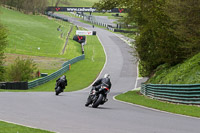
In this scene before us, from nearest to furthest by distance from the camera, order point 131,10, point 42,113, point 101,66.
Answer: point 42,113
point 131,10
point 101,66

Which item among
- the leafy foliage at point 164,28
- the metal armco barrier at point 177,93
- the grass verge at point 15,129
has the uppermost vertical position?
the leafy foliage at point 164,28

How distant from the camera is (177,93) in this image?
65.0 feet

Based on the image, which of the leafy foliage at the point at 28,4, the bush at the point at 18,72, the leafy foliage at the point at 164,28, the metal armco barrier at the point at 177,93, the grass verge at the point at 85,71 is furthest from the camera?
the leafy foliage at the point at 28,4

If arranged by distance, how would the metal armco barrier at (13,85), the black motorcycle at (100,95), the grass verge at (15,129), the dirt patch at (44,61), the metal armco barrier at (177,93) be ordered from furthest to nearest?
1. the dirt patch at (44,61)
2. the metal armco barrier at (13,85)
3. the metal armco barrier at (177,93)
4. the black motorcycle at (100,95)
5. the grass verge at (15,129)

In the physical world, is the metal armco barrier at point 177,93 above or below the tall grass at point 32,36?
above

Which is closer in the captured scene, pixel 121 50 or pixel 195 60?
pixel 195 60

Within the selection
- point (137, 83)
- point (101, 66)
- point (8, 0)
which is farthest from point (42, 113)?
point (8, 0)

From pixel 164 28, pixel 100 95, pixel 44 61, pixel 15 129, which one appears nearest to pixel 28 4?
pixel 44 61

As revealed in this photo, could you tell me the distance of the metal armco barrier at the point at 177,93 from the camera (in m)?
18.0

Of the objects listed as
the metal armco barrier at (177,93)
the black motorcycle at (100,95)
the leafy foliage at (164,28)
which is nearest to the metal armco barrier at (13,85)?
the leafy foliage at (164,28)

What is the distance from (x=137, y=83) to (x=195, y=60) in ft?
85.6

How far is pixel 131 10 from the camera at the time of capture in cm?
3316

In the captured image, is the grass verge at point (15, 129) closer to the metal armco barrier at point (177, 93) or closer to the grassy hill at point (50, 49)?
the metal armco barrier at point (177, 93)

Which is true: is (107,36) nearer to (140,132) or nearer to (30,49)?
(30,49)
